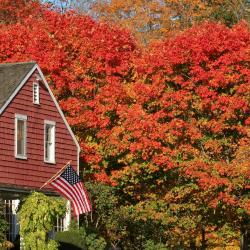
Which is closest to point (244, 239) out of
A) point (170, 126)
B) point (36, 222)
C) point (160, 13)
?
point (170, 126)

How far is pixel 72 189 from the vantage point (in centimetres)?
3133

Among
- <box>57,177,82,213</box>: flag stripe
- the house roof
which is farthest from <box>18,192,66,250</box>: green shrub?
the house roof

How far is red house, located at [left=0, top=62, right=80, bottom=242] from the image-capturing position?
3250cm

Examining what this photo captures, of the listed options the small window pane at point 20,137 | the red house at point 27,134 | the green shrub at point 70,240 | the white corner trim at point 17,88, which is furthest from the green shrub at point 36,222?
the white corner trim at point 17,88

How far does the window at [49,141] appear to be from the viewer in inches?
1394

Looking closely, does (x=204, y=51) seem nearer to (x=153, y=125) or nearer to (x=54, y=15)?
(x=153, y=125)

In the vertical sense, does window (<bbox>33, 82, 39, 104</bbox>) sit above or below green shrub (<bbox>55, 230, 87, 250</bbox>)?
above

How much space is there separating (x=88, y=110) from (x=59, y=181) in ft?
36.3

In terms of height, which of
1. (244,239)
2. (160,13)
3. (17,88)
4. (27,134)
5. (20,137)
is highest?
(160,13)

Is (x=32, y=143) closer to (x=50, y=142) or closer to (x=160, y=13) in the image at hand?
(x=50, y=142)

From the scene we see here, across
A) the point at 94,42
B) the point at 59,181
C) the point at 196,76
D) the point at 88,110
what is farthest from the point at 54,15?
the point at 59,181

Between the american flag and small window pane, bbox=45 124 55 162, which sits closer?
the american flag

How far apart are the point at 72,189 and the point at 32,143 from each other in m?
3.96

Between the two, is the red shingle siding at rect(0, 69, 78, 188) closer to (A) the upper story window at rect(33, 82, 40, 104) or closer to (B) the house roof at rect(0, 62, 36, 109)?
(A) the upper story window at rect(33, 82, 40, 104)
